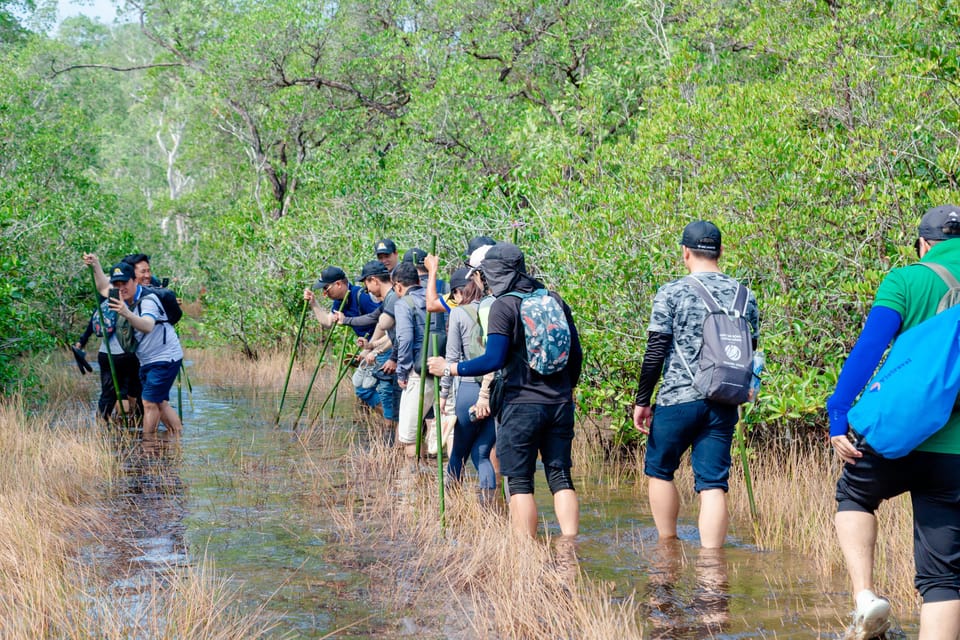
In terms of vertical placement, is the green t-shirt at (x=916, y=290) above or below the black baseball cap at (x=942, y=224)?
below

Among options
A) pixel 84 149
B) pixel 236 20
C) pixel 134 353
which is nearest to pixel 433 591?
pixel 134 353

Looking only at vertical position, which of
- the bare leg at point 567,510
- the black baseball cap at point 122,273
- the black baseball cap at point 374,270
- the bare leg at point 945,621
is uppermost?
the black baseball cap at point 374,270

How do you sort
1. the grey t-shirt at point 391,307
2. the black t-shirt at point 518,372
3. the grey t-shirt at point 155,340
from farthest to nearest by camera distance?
the grey t-shirt at point 155,340 → the grey t-shirt at point 391,307 → the black t-shirt at point 518,372

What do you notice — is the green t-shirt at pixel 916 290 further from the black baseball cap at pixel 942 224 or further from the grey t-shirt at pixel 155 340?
the grey t-shirt at pixel 155 340

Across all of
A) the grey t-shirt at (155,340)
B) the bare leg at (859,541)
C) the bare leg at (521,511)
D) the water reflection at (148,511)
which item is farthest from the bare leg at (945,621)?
the grey t-shirt at (155,340)

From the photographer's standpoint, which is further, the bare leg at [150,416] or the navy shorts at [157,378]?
the bare leg at [150,416]

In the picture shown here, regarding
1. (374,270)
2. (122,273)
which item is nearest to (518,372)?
(374,270)

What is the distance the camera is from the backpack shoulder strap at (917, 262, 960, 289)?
3965 millimetres

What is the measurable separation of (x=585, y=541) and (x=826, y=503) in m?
1.55

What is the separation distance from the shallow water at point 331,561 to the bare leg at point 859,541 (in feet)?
1.16

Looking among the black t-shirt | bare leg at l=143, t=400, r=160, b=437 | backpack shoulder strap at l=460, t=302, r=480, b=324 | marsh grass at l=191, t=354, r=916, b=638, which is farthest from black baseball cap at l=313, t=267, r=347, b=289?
the black t-shirt

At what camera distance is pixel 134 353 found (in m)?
10.7

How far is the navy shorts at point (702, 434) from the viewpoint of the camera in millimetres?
5664

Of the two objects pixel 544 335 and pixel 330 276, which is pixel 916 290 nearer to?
pixel 544 335
